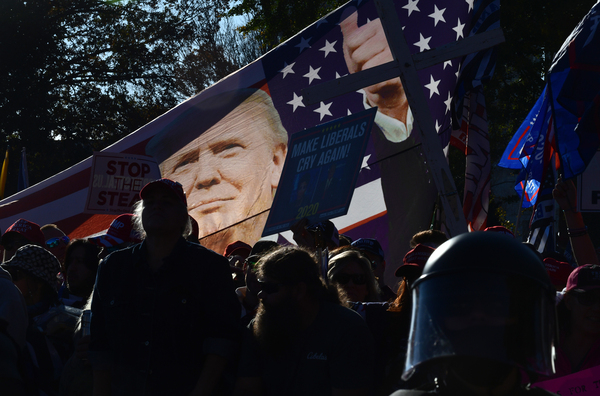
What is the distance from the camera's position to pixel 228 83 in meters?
8.51

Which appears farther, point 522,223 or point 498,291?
point 522,223

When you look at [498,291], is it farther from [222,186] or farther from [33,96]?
[33,96]

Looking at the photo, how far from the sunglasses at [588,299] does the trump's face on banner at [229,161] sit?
15.0 ft

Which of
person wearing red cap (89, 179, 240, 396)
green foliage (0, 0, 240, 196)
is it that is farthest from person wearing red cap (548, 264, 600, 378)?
green foliage (0, 0, 240, 196)

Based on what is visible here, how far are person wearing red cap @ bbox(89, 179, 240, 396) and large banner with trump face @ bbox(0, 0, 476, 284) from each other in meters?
3.71

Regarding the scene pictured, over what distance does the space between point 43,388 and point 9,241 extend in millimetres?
3071

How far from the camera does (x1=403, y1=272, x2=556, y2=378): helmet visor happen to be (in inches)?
67.6

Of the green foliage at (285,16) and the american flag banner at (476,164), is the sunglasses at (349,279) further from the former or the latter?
the green foliage at (285,16)

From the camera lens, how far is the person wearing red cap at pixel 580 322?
3334 mm

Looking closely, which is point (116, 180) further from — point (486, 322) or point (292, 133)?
point (486, 322)

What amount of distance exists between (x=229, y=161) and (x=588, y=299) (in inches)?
208

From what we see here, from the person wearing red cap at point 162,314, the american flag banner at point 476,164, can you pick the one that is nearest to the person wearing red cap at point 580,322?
the person wearing red cap at point 162,314

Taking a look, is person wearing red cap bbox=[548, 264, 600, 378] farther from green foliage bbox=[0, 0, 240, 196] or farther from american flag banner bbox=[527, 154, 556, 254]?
green foliage bbox=[0, 0, 240, 196]

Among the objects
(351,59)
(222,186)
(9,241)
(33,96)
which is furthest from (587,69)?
(33,96)
